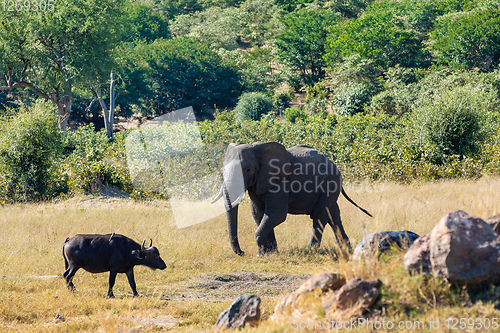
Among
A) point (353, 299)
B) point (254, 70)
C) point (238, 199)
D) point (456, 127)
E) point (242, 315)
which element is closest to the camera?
point (353, 299)

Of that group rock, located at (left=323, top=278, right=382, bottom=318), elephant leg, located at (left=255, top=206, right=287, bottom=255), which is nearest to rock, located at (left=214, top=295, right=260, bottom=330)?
rock, located at (left=323, top=278, right=382, bottom=318)

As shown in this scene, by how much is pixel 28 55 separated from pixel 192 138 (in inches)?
590

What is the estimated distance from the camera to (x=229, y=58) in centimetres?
6147

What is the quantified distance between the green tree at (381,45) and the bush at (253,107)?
460 inches

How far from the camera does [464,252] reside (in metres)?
5.75

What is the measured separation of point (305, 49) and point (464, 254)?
54.9 meters

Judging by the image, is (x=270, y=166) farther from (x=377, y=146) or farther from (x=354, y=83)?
(x=354, y=83)

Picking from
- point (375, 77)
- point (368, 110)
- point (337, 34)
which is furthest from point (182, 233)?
point (337, 34)

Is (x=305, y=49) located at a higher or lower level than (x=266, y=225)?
lower

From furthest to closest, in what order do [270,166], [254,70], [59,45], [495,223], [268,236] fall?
[254,70]
[59,45]
[268,236]
[270,166]
[495,223]

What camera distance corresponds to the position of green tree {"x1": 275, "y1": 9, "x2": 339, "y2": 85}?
192 ft

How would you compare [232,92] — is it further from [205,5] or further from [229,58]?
[205,5]

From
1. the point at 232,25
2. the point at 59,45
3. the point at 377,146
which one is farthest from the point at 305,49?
the point at 377,146

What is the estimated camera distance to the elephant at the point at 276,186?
11094 mm
